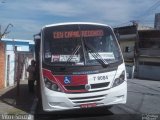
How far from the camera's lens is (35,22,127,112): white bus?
1004 centimetres

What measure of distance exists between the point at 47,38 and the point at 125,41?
46875 millimetres

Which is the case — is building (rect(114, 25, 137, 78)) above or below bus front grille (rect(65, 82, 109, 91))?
above

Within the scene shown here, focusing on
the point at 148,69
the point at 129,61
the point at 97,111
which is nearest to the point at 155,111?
the point at 97,111

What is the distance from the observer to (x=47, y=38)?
1097 cm

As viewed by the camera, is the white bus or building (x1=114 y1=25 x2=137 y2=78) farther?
building (x1=114 y1=25 x2=137 y2=78)

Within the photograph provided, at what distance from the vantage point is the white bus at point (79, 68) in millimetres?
10039

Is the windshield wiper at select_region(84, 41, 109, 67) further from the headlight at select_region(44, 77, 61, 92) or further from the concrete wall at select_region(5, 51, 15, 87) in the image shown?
the concrete wall at select_region(5, 51, 15, 87)

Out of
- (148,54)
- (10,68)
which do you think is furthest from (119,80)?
(148,54)

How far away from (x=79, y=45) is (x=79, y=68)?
853mm

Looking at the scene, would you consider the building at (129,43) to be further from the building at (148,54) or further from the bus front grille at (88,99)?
the bus front grille at (88,99)

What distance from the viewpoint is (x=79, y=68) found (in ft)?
33.5

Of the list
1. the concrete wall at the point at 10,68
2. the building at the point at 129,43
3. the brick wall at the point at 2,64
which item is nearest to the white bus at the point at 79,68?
the brick wall at the point at 2,64

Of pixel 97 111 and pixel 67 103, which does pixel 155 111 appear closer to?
pixel 97 111

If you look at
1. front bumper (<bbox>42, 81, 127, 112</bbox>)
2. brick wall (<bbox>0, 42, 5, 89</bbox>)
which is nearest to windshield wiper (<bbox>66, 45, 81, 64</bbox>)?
front bumper (<bbox>42, 81, 127, 112</bbox>)
